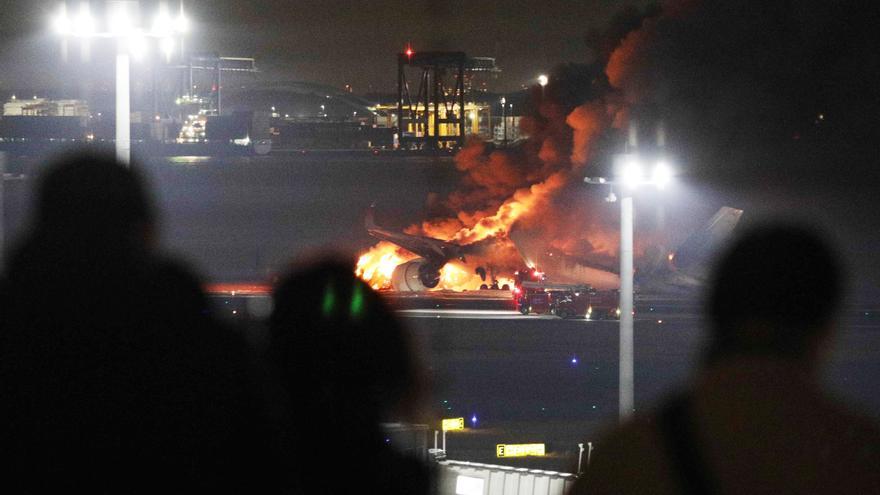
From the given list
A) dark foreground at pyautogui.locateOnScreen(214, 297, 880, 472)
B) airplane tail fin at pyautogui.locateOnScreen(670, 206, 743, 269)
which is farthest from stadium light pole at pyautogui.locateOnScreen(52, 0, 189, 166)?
airplane tail fin at pyautogui.locateOnScreen(670, 206, 743, 269)

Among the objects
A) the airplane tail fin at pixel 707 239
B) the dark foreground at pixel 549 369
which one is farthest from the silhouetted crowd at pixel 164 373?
the airplane tail fin at pixel 707 239

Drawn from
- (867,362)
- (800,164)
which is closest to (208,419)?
(867,362)

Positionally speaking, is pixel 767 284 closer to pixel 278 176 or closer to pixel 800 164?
pixel 800 164

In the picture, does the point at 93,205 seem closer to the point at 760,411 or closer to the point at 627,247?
the point at 760,411

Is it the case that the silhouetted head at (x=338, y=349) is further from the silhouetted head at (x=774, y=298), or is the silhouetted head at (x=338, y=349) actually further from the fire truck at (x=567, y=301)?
the fire truck at (x=567, y=301)

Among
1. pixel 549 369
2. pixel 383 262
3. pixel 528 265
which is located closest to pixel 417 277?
pixel 528 265

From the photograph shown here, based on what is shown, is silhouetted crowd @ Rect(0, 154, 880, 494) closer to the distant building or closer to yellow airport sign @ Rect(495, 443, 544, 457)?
yellow airport sign @ Rect(495, 443, 544, 457)
